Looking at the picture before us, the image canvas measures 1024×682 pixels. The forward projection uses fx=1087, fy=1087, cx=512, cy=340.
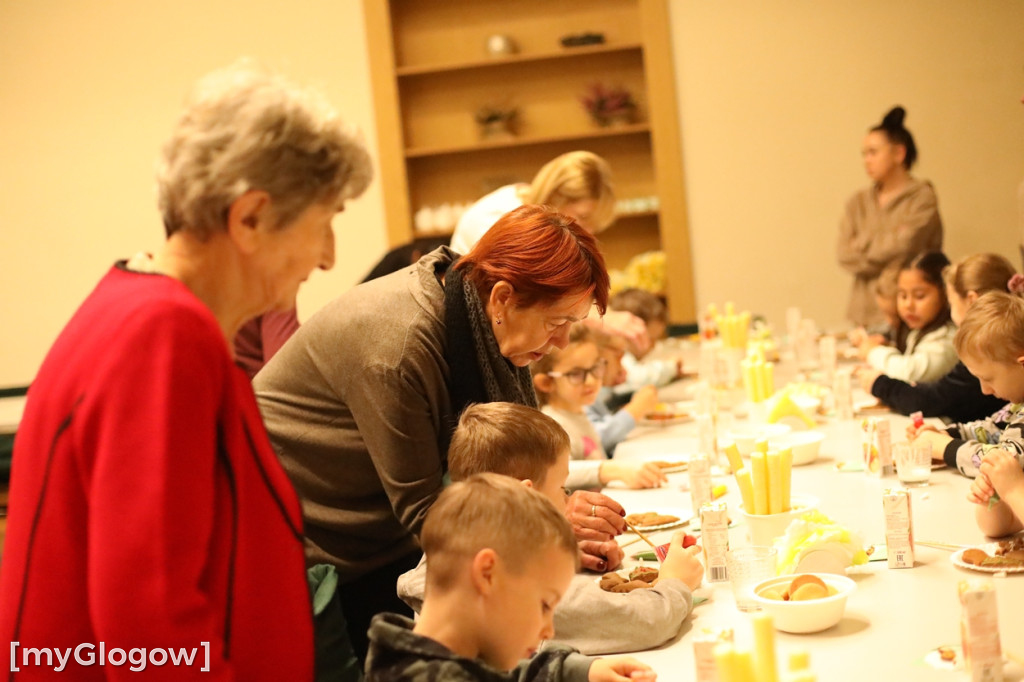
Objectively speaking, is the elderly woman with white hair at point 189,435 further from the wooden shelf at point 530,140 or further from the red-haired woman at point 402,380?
the wooden shelf at point 530,140

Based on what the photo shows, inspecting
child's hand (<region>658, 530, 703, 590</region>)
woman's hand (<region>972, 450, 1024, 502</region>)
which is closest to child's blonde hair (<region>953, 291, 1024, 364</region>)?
woman's hand (<region>972, 450, 1024, 502</region>)

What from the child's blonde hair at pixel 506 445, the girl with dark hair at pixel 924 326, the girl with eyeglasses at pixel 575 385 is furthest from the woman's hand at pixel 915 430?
the child's blonde hair at pixel 506 445

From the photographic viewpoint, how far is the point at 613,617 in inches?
66.6

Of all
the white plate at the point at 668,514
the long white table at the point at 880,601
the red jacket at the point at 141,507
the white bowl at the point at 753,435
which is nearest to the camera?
the red jacket at the point at 141,507

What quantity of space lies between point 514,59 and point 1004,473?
520 centimetres

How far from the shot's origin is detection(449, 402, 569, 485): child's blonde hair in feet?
5.87

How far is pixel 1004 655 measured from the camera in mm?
1422

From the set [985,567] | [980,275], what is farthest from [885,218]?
[985,567]

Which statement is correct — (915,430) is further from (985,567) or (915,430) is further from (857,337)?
(857,337)

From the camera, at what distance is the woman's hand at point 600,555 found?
2.05m

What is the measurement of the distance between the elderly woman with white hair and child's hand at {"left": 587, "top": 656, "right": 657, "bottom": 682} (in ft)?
1.49

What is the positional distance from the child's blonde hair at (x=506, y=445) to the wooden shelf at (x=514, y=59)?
512 centimetres

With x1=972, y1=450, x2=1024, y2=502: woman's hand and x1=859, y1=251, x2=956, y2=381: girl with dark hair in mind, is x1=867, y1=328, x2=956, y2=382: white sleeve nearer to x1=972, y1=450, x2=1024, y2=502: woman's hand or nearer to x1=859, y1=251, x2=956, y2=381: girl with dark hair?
x1=859, y1=251, x2=956, y2=381: girl with dark hair

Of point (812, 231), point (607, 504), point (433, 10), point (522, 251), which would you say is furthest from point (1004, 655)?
point (433, 10)
